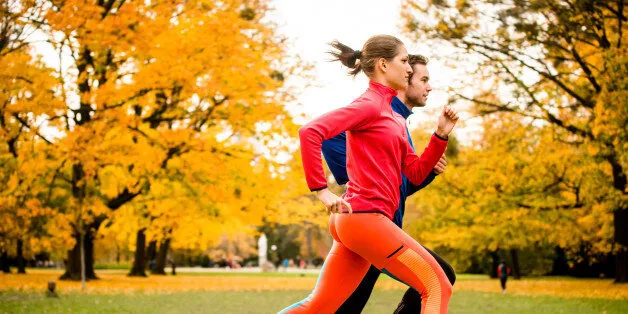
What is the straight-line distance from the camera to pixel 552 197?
26.2 m

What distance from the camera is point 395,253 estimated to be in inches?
152

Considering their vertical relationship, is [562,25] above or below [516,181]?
above

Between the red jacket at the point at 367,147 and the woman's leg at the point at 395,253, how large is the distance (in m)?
0.08

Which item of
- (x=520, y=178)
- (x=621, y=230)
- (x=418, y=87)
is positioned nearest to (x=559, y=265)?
(x=621, y=230)

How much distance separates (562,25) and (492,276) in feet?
119

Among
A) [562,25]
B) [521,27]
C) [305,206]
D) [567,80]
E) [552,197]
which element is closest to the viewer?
[562,25]

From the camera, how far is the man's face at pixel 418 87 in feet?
15.3

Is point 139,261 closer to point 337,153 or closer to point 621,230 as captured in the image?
point 621,230

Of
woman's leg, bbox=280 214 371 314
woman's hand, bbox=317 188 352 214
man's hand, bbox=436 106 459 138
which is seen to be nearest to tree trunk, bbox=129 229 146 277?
woman's leg, bbox=280 214 371 314

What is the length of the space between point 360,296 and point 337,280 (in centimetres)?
33

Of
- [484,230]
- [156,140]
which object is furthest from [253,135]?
[484,230]

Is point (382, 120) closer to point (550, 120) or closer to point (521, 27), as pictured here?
point (521, 27)

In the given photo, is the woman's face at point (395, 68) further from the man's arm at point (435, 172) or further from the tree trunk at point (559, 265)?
the tree trunk at point (559, 265)

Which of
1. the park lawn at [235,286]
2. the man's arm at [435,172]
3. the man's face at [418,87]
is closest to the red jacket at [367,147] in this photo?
the man's arm at [435,172]
